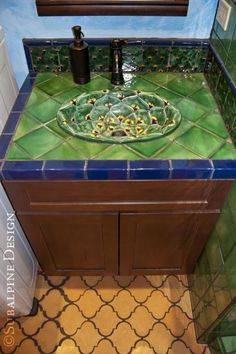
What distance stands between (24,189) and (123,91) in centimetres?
62

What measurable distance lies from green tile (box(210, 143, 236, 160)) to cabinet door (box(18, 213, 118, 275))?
0.45 metres

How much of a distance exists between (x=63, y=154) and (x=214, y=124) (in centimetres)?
61

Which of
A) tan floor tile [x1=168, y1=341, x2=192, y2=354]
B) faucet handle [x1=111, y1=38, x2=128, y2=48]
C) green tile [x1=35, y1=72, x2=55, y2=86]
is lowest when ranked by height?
tan floor tile [x1=168, y1=341, x2=192, y2=354]

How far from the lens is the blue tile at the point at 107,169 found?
0.97 meters

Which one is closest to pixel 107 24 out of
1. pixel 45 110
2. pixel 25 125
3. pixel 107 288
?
pixel 45 110

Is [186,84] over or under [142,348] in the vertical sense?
over

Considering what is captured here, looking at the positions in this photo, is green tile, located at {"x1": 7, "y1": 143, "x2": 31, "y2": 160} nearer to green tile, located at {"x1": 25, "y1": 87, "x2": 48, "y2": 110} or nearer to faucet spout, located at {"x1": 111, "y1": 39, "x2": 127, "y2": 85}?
green tile, located at {"x1": 25, "y1": 87, "x2": 48, "y2": 110}

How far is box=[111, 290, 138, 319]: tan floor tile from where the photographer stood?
5.08 ft

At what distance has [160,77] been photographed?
1373 mm

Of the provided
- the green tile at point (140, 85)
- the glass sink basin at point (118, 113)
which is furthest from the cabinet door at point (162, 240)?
the green tile at point (140, 85)

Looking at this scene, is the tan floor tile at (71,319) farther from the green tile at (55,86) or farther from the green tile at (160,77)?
the green tile at (160,77)

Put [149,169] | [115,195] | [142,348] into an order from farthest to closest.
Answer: [142,348] < [115,195] < [149,169]

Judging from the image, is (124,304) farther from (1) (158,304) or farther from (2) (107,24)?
(2) (107,24)

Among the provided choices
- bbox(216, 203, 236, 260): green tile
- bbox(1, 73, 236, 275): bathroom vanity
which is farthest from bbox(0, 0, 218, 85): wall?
bbox(216, 203, 236, 260): green tile
